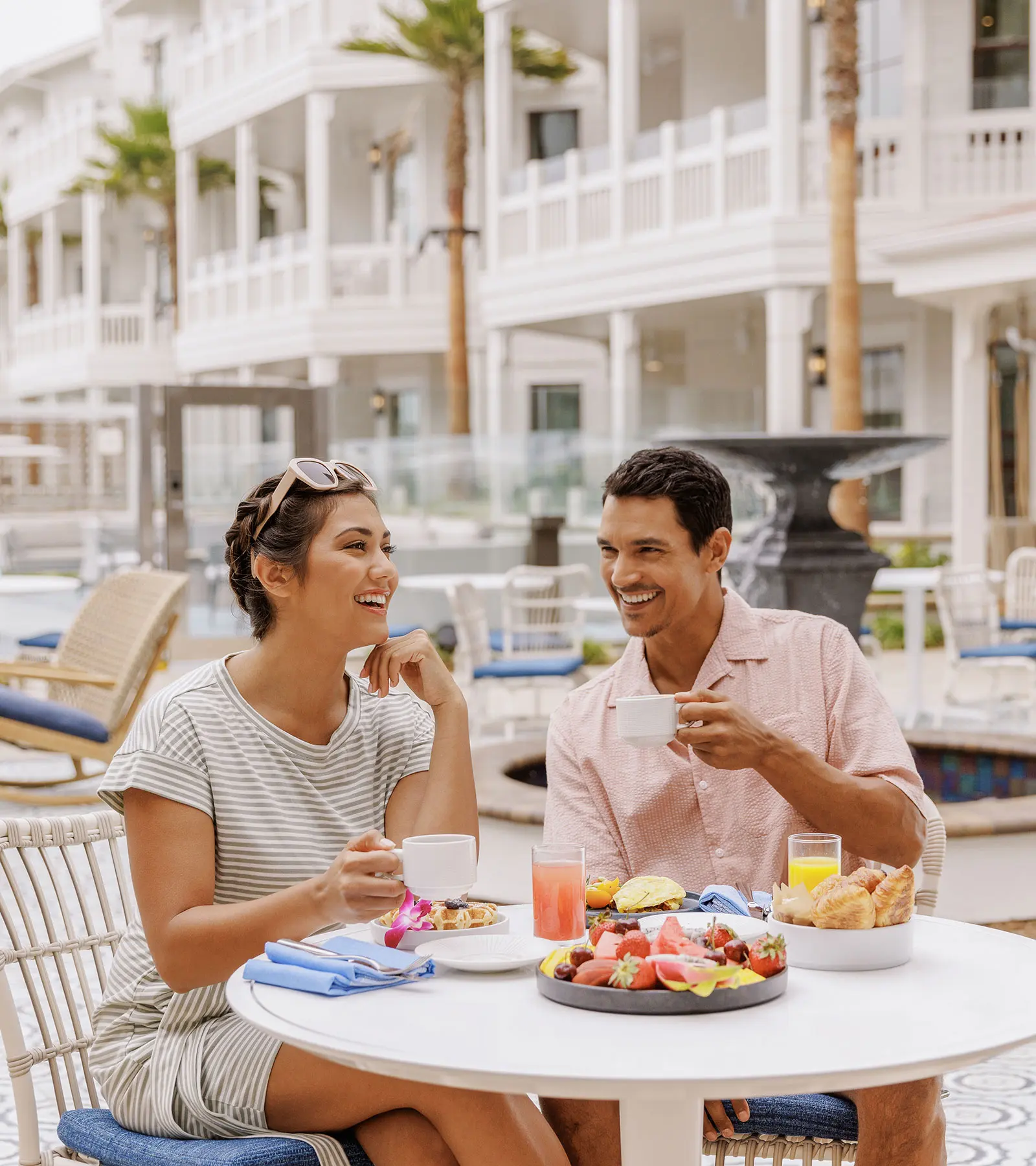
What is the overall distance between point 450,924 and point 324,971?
10.5 inches

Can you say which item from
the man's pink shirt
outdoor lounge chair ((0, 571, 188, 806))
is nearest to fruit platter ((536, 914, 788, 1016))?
the man's pink shirt

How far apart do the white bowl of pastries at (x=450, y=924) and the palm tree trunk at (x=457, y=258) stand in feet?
60.4

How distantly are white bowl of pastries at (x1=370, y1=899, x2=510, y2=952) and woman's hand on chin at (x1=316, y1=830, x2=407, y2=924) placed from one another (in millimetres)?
109

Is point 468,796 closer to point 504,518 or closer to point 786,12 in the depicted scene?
point 504,518

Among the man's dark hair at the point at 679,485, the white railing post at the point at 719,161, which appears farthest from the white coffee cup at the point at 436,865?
the white railing post at the point at 719,161

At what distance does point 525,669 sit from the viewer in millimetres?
8953

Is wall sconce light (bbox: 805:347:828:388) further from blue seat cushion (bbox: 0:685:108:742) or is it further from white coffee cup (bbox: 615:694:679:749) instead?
white coffee cup (bbox: 615:694:679:749)

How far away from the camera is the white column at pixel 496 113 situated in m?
18.3

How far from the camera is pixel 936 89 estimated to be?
54.9 ft

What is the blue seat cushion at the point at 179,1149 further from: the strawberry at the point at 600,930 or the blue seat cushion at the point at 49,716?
the blue seat cushion at the point at 49,716

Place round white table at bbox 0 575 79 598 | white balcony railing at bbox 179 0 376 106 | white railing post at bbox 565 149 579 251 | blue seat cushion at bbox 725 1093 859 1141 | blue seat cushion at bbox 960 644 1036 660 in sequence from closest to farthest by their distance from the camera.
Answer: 1. blue seat cushion at bbox 725 1093 859 1141
2. blue seat cushion at bbox 960 644 1036 660
3. round white table at bbox 0 575 79 598
4. white railing post at bbox 565 149 579 251
5. white balcony railing at bbox 179 0 376 106

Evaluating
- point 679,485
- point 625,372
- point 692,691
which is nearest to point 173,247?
point 625,372

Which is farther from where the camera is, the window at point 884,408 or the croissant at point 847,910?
the window at point 884,408

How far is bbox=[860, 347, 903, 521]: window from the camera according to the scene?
1845 cm
